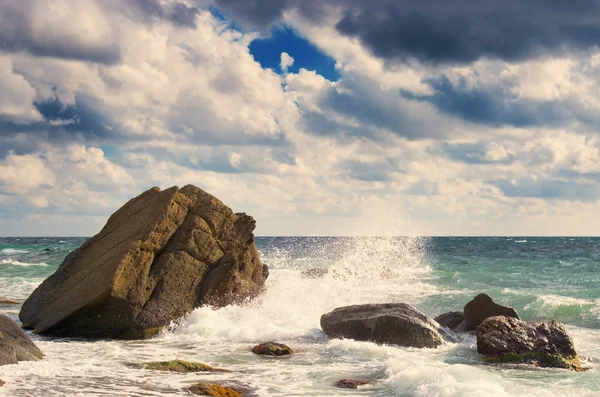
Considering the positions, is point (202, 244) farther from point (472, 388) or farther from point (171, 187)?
point (472, 388)

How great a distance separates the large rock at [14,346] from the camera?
10.3 meters

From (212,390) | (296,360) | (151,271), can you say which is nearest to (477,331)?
(296,360)

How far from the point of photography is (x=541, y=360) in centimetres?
1201

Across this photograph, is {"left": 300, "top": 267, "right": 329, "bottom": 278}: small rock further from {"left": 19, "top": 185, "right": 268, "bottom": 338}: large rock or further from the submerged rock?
the submerged rock

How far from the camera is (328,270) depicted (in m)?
28.8

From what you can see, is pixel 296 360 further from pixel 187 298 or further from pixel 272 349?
pixel 187 298

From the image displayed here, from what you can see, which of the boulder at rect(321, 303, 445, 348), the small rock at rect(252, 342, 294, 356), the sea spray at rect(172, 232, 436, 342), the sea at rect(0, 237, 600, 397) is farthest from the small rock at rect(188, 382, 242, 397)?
the boulder at rect(321, 303, 445, 348)

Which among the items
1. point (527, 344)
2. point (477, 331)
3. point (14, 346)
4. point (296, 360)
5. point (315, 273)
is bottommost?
point (296, 360)

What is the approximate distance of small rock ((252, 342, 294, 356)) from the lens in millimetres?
12383

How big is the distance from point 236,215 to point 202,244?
4.90ft

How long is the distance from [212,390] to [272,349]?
11.6 ft

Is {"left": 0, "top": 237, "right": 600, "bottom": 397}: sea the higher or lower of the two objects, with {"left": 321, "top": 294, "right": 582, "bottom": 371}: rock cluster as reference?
lower

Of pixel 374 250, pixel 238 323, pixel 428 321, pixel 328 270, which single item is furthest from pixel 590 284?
pixel 238 323

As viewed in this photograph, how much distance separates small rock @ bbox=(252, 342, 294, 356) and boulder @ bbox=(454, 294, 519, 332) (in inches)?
205
